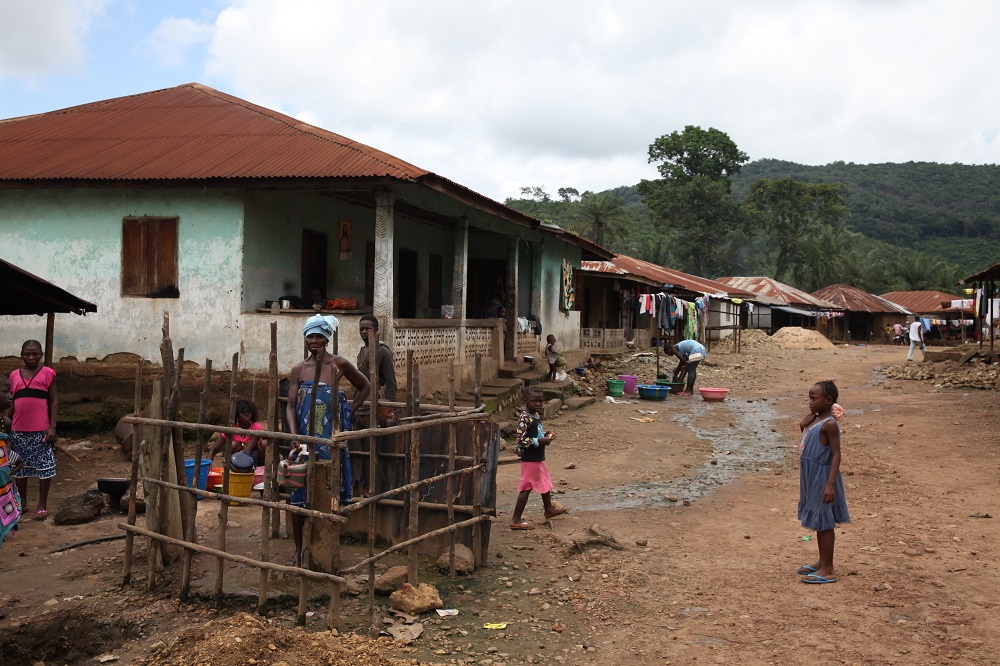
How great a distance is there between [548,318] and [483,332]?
462 cm

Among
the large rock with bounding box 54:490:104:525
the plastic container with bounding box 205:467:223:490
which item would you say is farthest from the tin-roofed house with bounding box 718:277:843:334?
the large rock with bounding box 54:490:104:525

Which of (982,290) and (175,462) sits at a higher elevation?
(982,290)

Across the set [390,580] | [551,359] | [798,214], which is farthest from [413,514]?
[798,214]

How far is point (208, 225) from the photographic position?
10.8m

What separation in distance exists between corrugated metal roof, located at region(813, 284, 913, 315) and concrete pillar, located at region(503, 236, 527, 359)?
33.6 meters

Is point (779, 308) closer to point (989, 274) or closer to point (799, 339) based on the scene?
point (799, 339)

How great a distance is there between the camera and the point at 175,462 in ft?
18.3

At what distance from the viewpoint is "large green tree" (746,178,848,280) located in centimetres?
5222

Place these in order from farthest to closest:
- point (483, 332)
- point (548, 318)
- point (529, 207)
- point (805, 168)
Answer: point (805, 168)
point (529, 207)
point (548, 318)
point (483, 332)

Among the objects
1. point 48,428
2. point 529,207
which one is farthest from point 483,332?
point 529,207

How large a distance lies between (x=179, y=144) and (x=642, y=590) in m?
9.70

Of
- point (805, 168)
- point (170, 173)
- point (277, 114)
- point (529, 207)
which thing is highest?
point (805, 168)

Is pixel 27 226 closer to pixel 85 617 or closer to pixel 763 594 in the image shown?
pixel 85 617

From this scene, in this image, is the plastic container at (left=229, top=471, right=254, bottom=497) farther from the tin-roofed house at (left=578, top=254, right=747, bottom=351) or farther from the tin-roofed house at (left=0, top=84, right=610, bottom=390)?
the tin-roofed house at (left=578, top=254, right=747, bottom=351)
